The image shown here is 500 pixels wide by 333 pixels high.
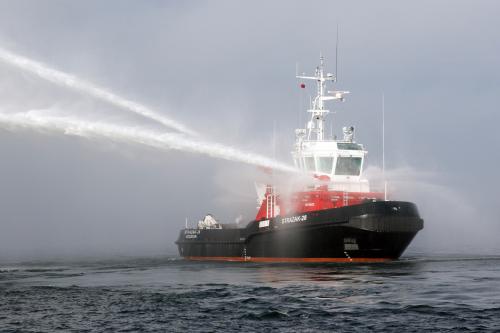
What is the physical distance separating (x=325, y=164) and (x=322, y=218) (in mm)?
6888

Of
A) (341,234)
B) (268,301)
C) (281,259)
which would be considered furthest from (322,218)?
(268,301)

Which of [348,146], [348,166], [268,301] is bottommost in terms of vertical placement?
[268,301]

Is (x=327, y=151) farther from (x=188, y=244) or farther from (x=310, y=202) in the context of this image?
(x=188, y=244)

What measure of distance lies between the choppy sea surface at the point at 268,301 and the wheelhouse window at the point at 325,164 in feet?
32.0

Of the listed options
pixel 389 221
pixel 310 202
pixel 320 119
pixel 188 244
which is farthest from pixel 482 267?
pixel 188 244

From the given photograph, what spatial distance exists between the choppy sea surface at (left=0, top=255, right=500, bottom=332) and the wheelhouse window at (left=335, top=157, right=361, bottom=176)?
954cm

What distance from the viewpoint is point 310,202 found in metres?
46.2

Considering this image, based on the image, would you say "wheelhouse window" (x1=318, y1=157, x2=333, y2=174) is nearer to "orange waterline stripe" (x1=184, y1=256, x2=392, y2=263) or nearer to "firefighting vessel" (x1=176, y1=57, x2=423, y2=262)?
"firefighting vessel" (x1=176, y1=57, x2=423, y2=262)

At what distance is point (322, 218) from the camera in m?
41.8

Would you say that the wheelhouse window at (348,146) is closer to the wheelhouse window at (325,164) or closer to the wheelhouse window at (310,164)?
the wheelhouse window at (325,164)

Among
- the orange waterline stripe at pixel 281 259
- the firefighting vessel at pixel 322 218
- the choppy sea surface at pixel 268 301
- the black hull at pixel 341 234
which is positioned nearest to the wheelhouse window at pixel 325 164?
the firefighting vessel at pixel 322 218

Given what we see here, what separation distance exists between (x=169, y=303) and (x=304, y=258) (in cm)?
1893

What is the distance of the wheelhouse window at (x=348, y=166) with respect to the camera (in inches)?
1869

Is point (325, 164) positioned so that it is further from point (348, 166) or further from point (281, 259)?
point (281, 259)
